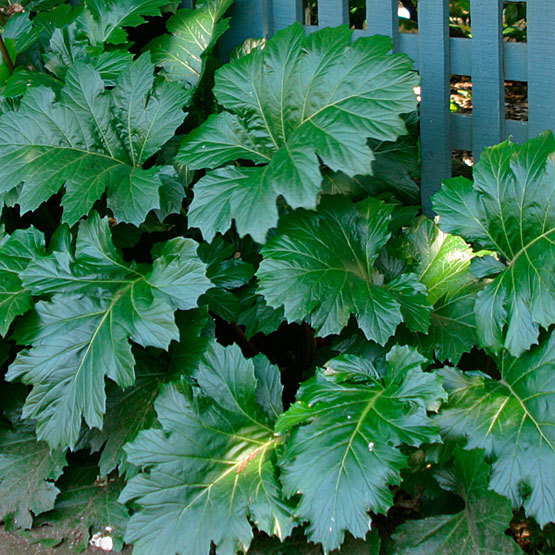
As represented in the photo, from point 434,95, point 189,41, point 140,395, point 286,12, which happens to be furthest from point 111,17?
point 140,395

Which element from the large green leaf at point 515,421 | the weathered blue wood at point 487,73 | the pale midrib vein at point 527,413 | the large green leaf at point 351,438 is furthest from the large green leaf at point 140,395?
the weathered blue wood at point 487,73

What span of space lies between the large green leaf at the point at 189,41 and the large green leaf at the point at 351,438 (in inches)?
56.9

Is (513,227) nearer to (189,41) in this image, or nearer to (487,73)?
(487,73)

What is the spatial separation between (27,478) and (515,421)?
1559 millimetres

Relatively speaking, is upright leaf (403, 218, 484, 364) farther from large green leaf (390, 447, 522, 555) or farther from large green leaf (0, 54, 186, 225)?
large green leaf (0, 54, 186, 225)

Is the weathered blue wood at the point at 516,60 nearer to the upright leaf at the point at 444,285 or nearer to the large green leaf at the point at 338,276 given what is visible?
the upright leaf at the point at 444,285

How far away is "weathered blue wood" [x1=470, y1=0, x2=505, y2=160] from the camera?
2623mm

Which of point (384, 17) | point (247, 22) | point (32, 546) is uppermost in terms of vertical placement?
point (384, 17)

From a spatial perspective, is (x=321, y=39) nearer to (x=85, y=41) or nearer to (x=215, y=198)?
(x=215, y=198)

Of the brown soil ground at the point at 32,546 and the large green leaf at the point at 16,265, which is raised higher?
the large green leaf at the point at 16,265

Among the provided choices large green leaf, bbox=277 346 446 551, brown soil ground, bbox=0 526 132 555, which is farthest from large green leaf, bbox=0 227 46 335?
large green leaf, bbox=277 346 446 551

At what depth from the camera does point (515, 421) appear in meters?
2.17

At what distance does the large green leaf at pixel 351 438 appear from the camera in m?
2.01

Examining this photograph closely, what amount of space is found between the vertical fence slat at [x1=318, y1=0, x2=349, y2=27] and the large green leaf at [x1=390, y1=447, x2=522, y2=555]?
1.65 m
